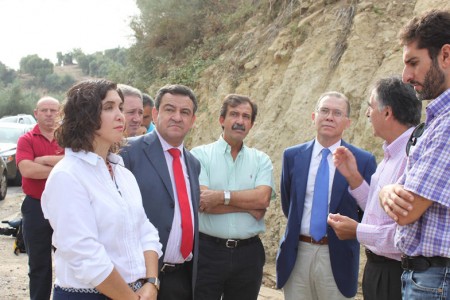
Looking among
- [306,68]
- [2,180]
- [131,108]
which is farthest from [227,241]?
[2,180]

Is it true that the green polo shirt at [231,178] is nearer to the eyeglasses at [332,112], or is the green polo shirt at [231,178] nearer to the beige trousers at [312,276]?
the beige trousers at [312,276]

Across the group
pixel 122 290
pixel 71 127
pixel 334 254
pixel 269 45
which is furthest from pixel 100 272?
pixel 269 45

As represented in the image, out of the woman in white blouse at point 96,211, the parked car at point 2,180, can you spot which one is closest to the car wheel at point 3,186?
the parked car at point 2,180

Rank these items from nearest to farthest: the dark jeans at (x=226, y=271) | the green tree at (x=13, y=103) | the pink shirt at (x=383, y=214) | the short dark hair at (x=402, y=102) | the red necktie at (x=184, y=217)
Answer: the pink shirt at (x=383, y=214) < the short dark hair at (x=402, y=102) < the red necktie at (x=184, y=217) < the dark jeans at (x=226, y=271) < the green tree at (x=13, y=103)

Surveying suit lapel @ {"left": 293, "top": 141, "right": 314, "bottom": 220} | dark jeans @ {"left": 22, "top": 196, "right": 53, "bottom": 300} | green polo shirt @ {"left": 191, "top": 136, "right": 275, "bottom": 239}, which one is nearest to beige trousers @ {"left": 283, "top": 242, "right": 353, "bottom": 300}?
suit lapel @ {"left": 293, "top": 141, "right": 314, "bottom": 220}

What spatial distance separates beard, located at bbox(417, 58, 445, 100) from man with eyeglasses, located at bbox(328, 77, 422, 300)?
90 centimetres

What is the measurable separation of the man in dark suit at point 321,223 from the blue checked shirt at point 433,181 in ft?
5.55

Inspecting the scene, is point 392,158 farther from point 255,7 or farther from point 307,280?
point 255,7

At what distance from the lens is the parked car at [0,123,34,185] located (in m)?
15.3

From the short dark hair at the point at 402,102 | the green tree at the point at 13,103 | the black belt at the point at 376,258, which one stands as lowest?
the green tree at the point at 13,103

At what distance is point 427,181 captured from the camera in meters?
2.52

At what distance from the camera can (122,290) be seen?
113 inches

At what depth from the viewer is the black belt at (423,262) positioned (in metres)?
2.60

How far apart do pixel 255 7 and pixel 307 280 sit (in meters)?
8.60
